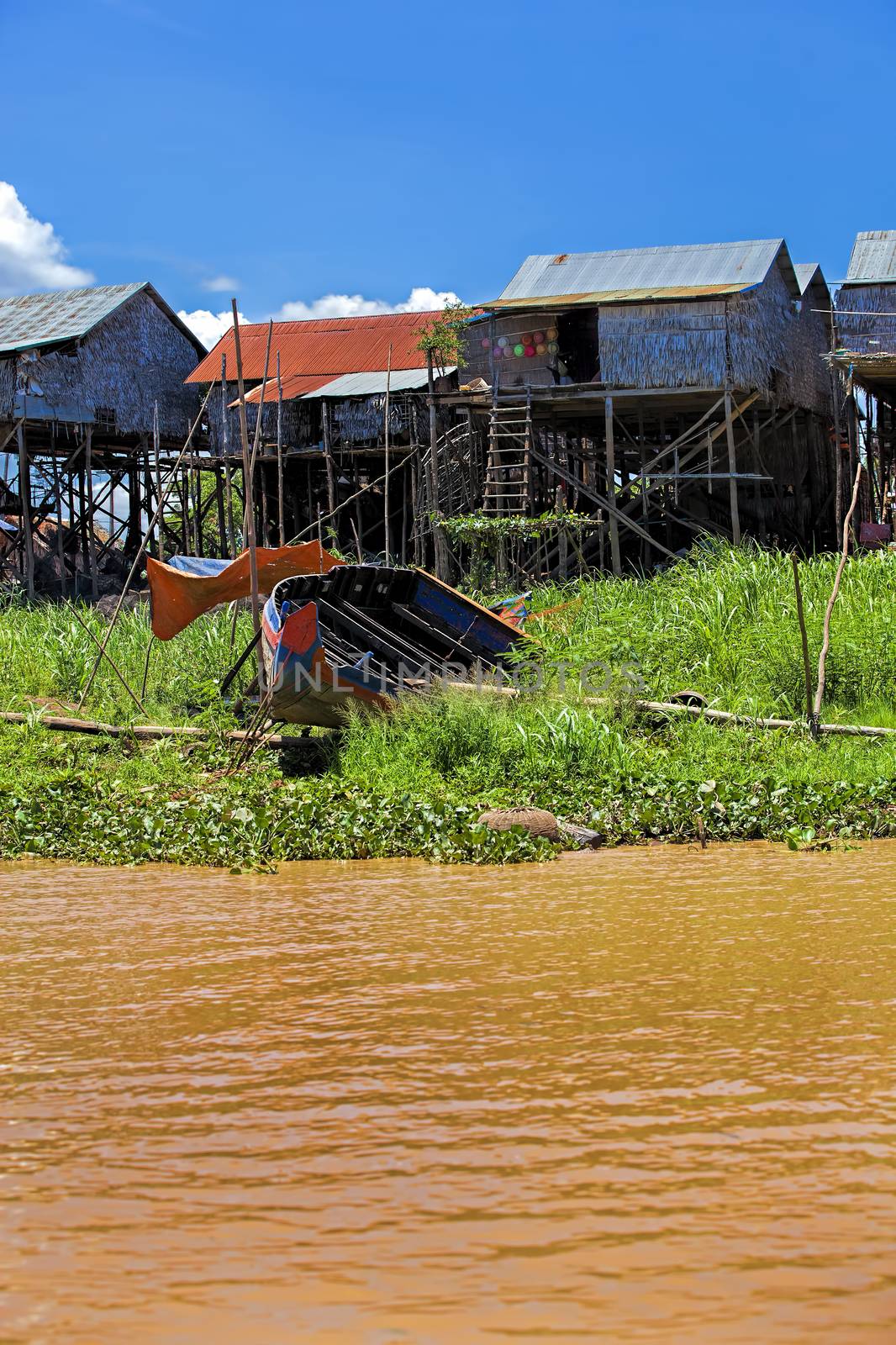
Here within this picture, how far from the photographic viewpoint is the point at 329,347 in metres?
25.1

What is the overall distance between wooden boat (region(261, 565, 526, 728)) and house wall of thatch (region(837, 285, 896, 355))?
30.4 ft

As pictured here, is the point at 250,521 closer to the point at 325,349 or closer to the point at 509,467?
the point at 509,467

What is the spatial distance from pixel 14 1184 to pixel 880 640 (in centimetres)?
895

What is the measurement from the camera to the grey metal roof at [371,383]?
71.2 ft

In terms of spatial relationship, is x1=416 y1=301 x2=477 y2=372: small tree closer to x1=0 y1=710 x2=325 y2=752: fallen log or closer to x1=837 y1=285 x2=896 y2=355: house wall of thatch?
x1=837 y1=285 x2=896 y2=355: house wall of thatch

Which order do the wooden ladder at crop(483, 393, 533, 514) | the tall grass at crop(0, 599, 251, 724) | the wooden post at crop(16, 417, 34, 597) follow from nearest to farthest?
the tall grass at crop(0, 599, 251, 724) → the wooden ladder at crop(483, 393, 533, 514) → the wooden post at crop(16, 417, 34, 597)

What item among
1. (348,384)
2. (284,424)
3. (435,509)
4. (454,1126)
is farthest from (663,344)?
Result: (454,1126)

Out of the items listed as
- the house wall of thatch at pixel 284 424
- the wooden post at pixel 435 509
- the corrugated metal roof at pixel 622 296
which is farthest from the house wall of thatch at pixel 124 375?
the corrugated metal roof at pixel 622 296

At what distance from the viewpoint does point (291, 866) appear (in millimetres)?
7441

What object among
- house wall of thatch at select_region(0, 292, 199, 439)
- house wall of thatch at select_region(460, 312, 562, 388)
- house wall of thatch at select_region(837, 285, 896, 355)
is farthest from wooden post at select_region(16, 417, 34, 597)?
house wall of thatch at select_region(837, 285, 896, 355)

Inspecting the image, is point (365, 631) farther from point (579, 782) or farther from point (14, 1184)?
point (14, 1184)

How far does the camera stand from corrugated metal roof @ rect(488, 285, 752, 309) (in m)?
17.6

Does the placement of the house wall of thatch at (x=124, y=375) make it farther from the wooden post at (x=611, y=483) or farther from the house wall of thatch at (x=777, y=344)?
the house wall of thatch at (x=777, y=344)

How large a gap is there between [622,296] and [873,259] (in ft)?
13.9
